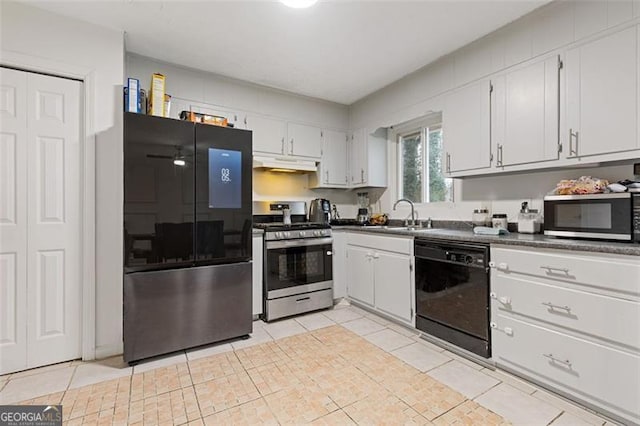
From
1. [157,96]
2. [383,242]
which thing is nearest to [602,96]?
[383,242]

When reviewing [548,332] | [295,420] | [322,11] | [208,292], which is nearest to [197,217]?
[208,292]

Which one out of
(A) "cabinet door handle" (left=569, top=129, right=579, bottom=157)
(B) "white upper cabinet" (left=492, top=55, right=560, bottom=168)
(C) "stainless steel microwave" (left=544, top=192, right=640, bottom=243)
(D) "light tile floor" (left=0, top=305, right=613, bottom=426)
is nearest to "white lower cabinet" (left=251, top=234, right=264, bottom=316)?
(D) "light tile floor" (left=0, top=305, right=613, bottom=426)

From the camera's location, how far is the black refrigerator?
7.07 feet

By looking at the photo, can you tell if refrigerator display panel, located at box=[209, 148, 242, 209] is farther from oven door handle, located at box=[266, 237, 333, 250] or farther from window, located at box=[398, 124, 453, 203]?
window, located at box=[398, 124, 453, 203]

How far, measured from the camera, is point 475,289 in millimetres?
2133

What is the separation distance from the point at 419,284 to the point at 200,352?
1910 millimetres

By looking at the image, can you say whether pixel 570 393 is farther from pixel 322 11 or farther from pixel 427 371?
pixel 322 11

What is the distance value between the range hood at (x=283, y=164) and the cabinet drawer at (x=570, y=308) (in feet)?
7.81

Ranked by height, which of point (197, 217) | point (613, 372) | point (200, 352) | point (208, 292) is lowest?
point (200, 352)

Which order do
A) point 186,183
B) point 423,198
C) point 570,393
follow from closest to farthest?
1. point 570,393
2. point 186,183
3. point 423,198

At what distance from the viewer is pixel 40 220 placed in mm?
2137

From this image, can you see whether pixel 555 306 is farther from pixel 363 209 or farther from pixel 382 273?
pixel 363 209

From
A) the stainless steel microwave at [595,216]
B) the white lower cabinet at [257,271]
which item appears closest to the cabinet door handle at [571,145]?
the stainless steel microwave at [595,216]

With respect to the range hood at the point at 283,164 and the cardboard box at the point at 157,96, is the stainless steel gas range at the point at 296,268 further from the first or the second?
the cardboard box at the point at 157,96
